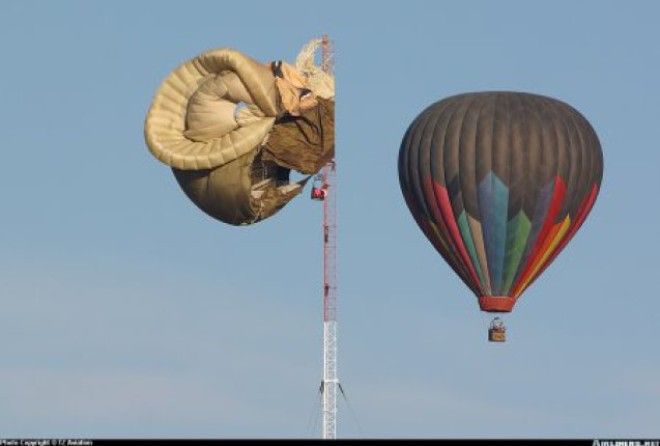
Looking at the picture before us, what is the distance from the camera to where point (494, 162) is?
344ft

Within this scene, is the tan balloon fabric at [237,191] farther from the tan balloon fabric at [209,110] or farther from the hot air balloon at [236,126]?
the tan balloon fabric at [209,110]

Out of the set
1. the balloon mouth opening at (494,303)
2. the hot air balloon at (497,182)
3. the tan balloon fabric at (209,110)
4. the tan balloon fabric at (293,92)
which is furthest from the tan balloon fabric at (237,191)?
the balloon mouth opening at (494,303)

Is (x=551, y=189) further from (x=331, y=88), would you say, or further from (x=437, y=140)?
(x=331, y=88)

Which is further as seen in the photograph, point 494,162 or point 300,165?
point 300,165

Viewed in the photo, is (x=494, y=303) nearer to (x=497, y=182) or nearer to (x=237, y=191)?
(x=497, y=182)

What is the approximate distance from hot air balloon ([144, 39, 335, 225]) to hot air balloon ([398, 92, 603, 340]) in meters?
8.35

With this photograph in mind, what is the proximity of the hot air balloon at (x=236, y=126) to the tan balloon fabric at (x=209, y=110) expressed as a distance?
0.05 metres

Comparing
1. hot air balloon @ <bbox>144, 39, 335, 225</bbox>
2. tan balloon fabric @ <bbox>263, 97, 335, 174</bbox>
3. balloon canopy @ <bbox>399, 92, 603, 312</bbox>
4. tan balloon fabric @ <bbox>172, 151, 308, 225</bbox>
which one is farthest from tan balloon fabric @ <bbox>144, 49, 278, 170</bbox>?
balloon canopy @ <bbox>399, 92, 603, 312</bbox>

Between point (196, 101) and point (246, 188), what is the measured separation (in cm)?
510

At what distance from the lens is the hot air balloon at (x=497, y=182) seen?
344 feet

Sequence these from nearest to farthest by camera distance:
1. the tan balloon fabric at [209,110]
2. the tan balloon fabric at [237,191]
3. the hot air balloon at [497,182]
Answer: the hot air balloon at [497,182] → the tan balloon fabric at [209,110] → the tan balloon fabric at [237,191]

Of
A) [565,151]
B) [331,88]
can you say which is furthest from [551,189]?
[331,88]

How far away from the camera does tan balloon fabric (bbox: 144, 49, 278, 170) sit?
4341 inches

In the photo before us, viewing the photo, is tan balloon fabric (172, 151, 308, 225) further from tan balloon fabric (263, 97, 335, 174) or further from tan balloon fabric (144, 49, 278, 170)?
tan balloon fabric (144, 49, 278, 170)
